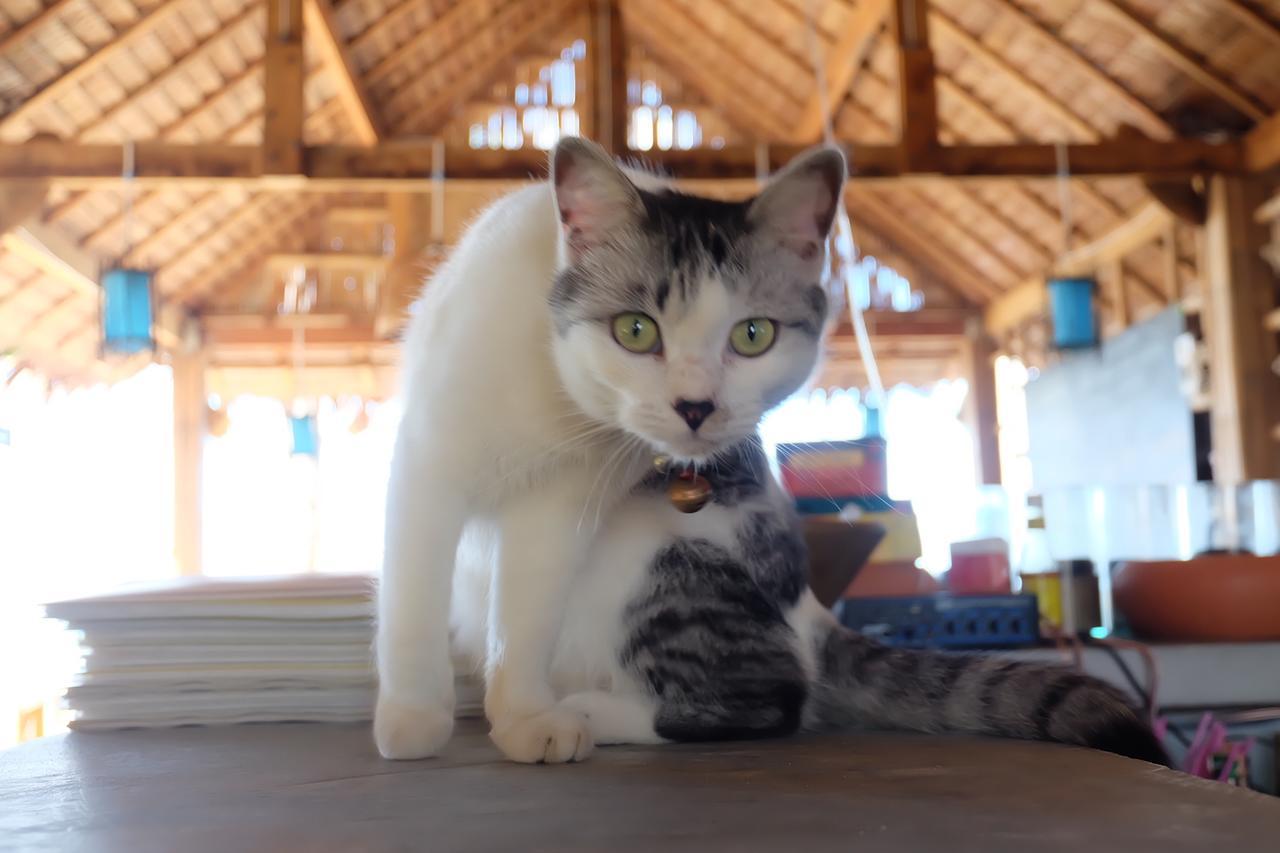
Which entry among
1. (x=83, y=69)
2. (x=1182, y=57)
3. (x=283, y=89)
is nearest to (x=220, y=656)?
(x=283, y=89)

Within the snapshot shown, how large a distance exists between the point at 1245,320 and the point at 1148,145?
2.76ft

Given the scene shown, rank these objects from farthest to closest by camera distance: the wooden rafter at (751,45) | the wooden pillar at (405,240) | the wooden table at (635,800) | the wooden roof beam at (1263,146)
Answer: the wooden rafter at (751,45) → the wooden pillar at (405,240) → the wooden roof beam at (1263,146) → the wooden table at (635,800)

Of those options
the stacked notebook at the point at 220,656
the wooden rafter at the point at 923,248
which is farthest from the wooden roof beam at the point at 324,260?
the stacked notebook at the point at 220,656

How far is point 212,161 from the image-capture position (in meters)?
3.91

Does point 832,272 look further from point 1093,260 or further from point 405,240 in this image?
point 1093,260

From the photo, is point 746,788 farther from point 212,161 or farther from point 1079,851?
point 212,161

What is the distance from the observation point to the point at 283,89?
380 cm

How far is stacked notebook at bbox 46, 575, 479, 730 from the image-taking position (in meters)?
1.00

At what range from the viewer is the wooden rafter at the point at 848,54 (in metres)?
4.50

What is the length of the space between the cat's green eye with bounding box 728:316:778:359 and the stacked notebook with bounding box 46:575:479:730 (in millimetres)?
450

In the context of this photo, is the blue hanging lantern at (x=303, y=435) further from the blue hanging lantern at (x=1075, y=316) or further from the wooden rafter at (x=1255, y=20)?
the wooden rafter at (x=1255, y=20)

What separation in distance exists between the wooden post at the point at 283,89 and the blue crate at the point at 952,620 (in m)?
3.05

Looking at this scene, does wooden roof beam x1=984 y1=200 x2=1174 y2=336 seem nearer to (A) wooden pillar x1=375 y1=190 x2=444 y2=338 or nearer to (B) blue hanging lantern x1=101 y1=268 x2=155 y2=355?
(A) wooden pillar x1=375 y1=190 x2=444 y2=338

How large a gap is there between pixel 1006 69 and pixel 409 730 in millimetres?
4539
